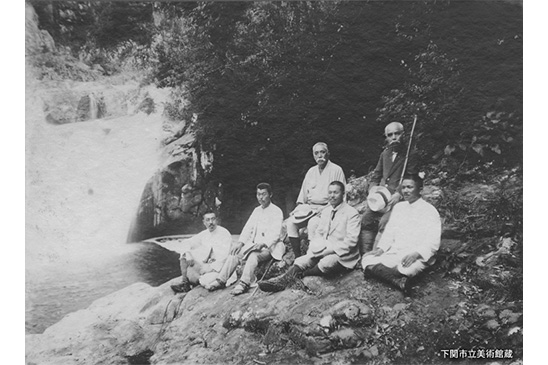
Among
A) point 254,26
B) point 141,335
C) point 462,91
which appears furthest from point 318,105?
point 141,335

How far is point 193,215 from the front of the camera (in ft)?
20.7

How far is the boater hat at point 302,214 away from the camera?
6121 millimetres

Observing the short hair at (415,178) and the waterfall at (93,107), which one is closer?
the short hair at (415,178)

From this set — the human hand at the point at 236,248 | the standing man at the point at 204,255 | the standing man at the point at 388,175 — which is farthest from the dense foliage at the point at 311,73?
the human hand at the point at 236,248

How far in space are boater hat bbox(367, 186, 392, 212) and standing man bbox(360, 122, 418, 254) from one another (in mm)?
36

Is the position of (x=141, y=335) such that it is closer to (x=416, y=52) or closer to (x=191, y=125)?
(x=191, y=125)

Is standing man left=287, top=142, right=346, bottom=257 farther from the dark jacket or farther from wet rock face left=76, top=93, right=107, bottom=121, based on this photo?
wet rock face left=76, top=93, right=107, bottom=121

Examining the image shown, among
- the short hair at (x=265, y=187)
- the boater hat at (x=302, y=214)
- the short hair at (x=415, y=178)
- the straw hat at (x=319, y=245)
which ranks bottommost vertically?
the straw hat at (x=319, y=245)

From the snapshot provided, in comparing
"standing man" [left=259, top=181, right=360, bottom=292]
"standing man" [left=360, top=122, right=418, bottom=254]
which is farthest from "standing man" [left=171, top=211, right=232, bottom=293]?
"standing man" [left=360, top=122, right=418, bottom=254]

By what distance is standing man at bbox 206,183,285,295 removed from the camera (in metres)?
6.12

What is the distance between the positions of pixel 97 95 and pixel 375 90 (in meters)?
3.29

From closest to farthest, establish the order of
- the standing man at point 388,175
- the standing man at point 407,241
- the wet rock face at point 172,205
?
the standing man at point 407,241
the standing man at point 388,175
the wet rock face at point 172,205

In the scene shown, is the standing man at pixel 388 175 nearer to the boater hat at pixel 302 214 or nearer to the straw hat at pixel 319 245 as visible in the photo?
the straw hat at pixel 319 245

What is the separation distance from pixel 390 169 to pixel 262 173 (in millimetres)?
1473
